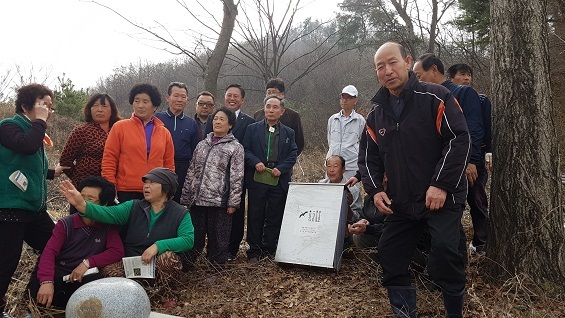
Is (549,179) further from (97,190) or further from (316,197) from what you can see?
(97,190)

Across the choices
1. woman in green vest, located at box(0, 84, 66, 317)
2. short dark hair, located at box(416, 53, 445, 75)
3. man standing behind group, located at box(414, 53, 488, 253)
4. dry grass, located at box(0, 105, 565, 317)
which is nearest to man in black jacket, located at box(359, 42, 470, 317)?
dry grass, located at box(0, 105, 565, 317)

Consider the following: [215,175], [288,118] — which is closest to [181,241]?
[215,175]

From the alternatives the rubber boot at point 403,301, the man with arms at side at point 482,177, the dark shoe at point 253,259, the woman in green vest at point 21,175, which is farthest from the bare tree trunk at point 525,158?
the woman in green vest at point 21,175

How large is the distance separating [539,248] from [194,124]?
3.43m

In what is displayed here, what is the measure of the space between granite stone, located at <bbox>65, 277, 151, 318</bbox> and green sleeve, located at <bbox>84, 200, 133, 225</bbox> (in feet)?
2.47

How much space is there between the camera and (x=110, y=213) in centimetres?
357

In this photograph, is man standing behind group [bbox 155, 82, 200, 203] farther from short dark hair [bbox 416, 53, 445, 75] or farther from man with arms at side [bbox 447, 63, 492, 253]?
man with arms at side [bbox 447, 63, 492, 253]

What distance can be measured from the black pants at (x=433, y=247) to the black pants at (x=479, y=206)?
140 centimetres

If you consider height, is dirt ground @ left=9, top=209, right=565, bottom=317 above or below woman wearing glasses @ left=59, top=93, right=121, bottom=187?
below

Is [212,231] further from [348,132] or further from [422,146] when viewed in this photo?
[422,146]

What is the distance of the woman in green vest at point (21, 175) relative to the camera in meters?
3.22

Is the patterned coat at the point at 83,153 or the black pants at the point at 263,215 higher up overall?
the patterned coat at the point at 83,153

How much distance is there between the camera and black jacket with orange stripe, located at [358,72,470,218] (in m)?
2.67

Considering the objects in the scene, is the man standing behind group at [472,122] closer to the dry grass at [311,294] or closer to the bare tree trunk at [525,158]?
the bare tree trunk at [525,158]
